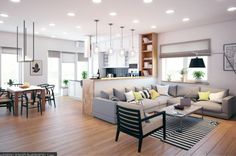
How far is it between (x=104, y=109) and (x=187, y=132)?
7.07ft

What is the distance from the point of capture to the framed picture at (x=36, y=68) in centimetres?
809

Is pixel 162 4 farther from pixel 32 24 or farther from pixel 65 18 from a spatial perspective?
pixel 32 24

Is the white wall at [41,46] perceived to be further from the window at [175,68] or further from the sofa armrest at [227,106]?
the sofa armrest at [227,106]

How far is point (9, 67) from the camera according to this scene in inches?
301

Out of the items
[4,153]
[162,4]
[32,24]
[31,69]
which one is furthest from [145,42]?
[4,153]

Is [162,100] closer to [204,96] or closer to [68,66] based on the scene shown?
[204,96]

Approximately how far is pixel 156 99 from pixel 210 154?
2.94 metres

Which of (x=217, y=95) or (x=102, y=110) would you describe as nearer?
(x=102, y=110)

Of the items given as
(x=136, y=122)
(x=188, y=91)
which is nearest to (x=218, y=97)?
(x=188, y=91)

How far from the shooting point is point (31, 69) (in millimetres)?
8055

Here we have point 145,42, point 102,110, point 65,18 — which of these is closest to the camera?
point 102,110

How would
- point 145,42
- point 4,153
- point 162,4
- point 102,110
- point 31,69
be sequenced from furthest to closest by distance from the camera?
1. point 31,69
2. point 145,42
3. point 102,110
4. point 162,4
5. point 4,153

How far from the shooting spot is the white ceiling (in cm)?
397

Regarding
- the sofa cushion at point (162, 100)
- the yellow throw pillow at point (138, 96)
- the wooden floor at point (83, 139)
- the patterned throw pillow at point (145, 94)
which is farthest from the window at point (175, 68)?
the wooden floor at point (83, 139)
